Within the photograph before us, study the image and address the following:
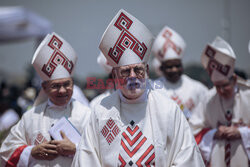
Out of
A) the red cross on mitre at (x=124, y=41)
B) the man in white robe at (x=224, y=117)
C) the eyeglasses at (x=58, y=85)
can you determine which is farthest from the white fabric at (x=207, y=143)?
the eyeglasses at (x=58, y=85)

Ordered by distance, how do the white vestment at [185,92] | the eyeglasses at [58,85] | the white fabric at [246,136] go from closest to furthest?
1. the eyeglasses at [58,85]
2. the white fabric at [246,136]
3. the white vestment at [185,92]

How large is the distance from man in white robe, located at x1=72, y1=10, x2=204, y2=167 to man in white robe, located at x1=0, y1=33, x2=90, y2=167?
86 cm

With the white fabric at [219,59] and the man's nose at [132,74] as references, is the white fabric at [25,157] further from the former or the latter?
the white fabric at [219,59]

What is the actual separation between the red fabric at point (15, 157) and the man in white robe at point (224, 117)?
8.65ft

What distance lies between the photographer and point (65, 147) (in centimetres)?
404

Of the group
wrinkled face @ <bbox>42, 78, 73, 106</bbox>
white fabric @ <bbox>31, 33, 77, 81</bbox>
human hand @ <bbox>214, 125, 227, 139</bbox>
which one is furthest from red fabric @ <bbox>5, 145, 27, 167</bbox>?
human hand @ <bbox>214, 125, 227, 139</bbox>

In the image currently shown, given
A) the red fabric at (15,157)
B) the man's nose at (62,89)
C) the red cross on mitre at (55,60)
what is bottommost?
the red fabric at (15,157)

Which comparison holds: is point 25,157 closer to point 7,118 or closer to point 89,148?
point 89,148

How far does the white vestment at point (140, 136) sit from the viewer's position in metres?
3.35

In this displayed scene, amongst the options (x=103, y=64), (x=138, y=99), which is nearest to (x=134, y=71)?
(x=138, y=99)

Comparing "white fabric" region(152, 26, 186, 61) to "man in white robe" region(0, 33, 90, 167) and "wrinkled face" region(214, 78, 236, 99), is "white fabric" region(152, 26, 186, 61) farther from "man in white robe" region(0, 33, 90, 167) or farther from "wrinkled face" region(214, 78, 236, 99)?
"man in white robe" region(0, 33, 90, 167)

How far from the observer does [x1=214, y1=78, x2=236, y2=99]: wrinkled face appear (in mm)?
4957

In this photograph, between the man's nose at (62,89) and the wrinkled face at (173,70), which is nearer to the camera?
the man's nose at (62,89)

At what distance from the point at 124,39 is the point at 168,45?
3.52 metres
